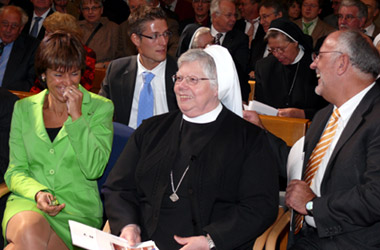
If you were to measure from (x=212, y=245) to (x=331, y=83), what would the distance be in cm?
107

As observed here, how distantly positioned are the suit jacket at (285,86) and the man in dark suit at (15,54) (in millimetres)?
2281

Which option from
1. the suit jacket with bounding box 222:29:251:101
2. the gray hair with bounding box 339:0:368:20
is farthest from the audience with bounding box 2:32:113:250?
the gray hair with bounding box 339:0:368:20

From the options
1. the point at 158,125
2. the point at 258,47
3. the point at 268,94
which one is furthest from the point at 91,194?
Answer: the point at 258,47

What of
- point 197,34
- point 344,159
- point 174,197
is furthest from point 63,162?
point 197,34

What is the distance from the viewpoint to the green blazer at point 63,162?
3.38 metres

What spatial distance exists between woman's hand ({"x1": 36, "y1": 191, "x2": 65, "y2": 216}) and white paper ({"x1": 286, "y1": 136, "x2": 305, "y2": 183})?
1.31 metres

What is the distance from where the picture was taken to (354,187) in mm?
2938

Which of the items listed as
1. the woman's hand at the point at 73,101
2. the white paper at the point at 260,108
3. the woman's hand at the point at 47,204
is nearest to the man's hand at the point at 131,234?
the woman's hand at the point at 47,204

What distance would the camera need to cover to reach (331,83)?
127 inches

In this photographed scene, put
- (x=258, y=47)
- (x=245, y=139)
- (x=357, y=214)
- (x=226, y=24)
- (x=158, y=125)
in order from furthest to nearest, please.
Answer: (x=258, y=47) < (x=226, y=24) < (x=158, y=125) < (x=245, y=139) < (x=357, y=214)

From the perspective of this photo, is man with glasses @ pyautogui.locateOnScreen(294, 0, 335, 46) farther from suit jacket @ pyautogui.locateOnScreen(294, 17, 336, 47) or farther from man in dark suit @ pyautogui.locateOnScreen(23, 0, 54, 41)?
man in dark suit @ pyautogui.locateOnScreen(23, 0, 54, 41)

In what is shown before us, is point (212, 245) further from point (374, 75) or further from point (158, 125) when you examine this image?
point (374, 75)

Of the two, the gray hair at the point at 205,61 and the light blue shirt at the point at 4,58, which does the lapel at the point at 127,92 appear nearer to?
the gray hair at the point at 205,61

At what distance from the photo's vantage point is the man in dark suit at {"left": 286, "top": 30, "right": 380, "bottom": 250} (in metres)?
2.92
